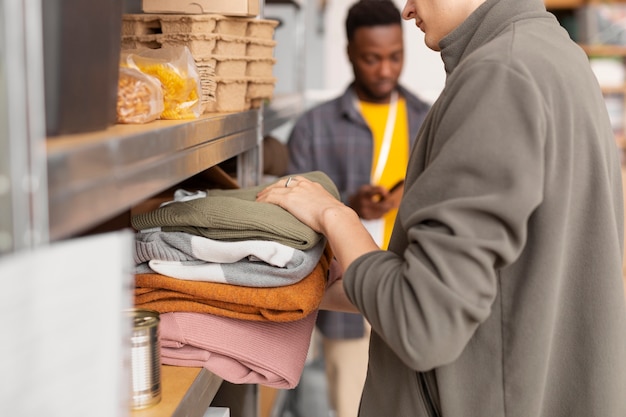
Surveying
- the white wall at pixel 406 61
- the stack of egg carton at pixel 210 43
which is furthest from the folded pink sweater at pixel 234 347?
the white wall at pixel 406 61

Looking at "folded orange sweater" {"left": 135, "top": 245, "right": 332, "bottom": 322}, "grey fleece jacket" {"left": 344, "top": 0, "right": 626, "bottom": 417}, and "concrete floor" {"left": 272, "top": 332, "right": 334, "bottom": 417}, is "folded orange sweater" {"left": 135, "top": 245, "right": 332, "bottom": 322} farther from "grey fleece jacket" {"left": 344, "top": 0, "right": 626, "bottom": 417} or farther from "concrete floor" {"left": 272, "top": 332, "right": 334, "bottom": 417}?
"concrete floor" {"left": 272, "top": 332, "right": 334, "bottom": 417}

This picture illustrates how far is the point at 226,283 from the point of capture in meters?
1.13

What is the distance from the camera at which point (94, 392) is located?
66 cm

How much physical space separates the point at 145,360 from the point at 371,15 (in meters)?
1.91

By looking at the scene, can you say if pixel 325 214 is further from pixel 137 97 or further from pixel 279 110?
pixel 279 110

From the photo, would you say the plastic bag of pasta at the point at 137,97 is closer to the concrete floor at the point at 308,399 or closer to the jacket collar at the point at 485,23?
the jacket collar at the point at 485,23

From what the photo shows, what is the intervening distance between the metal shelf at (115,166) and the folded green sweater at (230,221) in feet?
0.24

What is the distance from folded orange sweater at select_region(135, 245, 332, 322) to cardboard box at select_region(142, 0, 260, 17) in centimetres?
49

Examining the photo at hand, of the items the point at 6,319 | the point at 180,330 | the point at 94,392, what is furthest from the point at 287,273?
the point at 6,319

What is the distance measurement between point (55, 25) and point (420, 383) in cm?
69

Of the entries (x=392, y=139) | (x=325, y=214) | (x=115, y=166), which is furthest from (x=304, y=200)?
(x=392, y=139)

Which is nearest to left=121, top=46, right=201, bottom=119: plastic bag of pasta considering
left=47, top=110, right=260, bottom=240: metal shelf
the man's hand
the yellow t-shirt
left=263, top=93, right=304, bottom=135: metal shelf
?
left=47, top=110, right=260, bottom=240: metal shelf

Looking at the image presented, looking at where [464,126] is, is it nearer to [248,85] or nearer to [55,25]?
[55,25]

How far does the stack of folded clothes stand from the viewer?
111 cm
